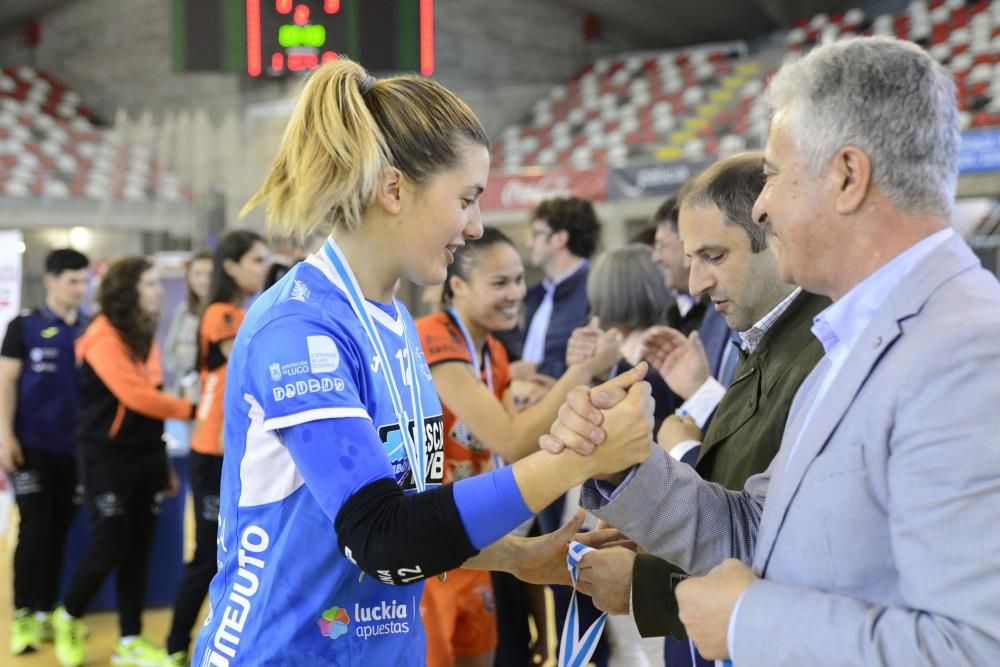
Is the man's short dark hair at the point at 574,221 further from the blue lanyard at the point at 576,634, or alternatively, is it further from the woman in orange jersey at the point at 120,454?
the blue lanyard at the point at 576,634

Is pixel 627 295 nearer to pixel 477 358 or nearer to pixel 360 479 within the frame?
pixel 477 358

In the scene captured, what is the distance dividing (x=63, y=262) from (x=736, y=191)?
3.72 metres

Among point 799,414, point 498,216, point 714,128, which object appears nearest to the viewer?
point 799,414

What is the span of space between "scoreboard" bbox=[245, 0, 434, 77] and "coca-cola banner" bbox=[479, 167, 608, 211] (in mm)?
4572

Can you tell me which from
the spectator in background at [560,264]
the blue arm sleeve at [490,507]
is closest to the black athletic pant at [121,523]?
the spectator in background at [560,264]

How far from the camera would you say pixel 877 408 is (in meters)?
0.97

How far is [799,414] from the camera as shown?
1244 mm

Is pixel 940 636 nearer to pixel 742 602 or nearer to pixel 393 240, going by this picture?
pixel 742 602

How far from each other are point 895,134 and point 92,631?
4715 millimetres

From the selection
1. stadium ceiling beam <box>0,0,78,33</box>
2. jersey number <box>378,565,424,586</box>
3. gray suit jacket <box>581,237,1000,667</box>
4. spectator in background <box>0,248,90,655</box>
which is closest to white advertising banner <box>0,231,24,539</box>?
spectator in background <box>0,248,90,655</box>

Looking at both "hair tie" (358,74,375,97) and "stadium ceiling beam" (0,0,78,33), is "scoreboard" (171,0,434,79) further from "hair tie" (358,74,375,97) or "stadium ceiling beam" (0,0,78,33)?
"stadium ceiling beam" (0,0,78,33)

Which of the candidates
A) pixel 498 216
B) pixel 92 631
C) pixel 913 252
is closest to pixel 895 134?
pixel 913 252

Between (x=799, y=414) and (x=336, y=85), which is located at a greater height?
(x=336, y=85)

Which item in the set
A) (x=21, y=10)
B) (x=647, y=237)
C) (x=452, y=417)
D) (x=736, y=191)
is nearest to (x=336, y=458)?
(x=736, y=191)
